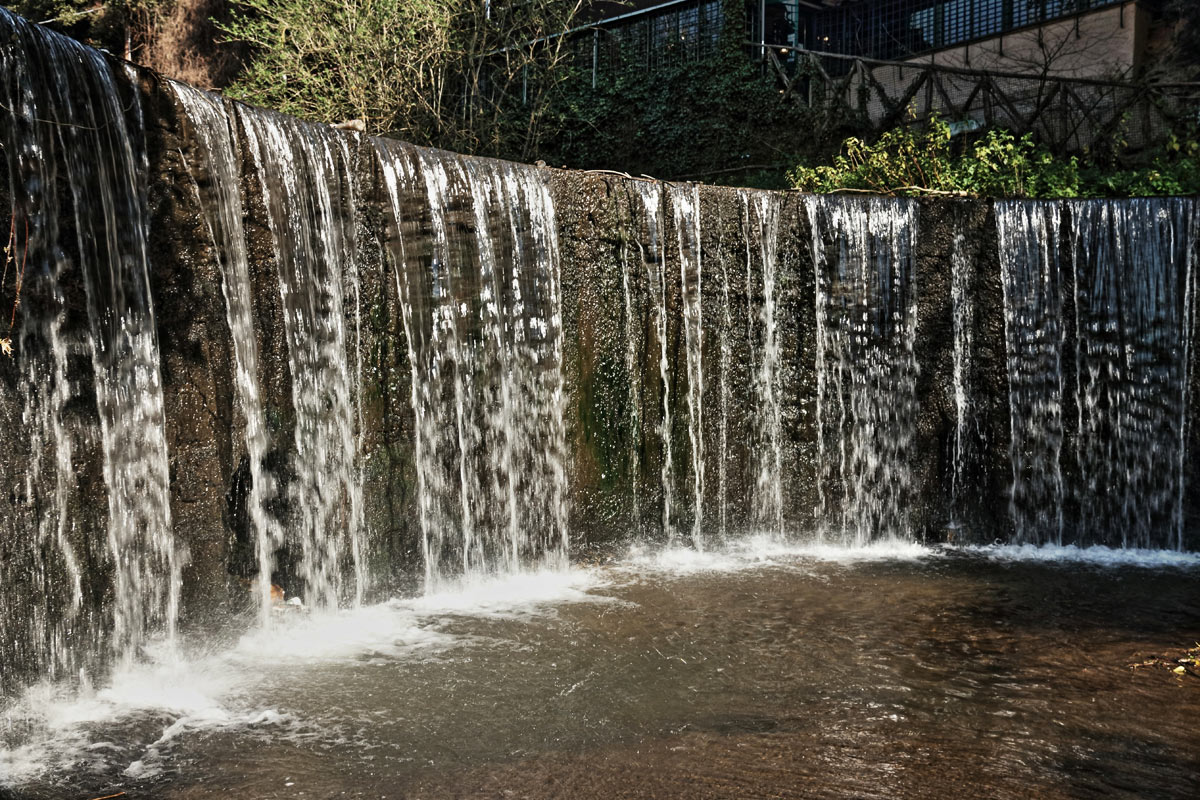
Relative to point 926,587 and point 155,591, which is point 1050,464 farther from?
point 155,591

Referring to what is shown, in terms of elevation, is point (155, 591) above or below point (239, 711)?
above

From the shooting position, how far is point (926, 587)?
260 inches

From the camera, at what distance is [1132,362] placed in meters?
8.09

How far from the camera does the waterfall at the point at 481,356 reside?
6.32 m

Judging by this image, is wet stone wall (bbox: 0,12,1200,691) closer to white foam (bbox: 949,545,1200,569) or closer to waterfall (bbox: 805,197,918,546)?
waterfall (bbox: 805,197,918,546)

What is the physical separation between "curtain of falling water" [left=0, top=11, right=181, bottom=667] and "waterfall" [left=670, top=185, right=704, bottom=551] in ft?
12.8

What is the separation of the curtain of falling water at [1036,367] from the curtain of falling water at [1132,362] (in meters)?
0.18

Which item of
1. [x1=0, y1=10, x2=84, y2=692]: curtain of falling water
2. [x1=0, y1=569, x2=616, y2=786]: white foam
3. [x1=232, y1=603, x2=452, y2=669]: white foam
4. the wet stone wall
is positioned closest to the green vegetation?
the wet stone wall

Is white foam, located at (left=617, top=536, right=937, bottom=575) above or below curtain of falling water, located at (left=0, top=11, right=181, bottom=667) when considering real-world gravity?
below

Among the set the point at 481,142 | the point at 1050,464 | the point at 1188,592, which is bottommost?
the point at 1188,592

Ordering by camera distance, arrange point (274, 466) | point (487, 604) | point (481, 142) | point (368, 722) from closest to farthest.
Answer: point (368, 722) → point (274, 466) → point (487, 604) → point (481, 142)

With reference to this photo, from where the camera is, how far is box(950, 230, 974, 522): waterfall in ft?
26.8

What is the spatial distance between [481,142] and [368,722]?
11292 millimetres

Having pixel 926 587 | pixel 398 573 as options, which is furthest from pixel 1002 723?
pixel 398 573
